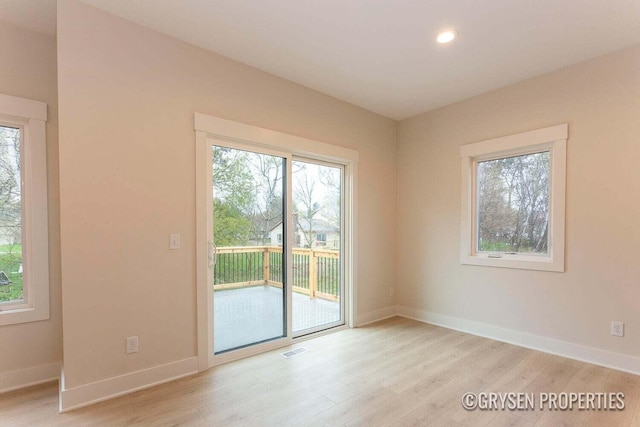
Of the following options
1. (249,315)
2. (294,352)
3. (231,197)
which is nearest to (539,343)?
(294,352)

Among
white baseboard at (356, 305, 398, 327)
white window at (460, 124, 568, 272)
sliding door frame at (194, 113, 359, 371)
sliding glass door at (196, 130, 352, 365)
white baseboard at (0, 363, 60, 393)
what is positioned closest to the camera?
white baseboard at (0, 363, 60, 393)

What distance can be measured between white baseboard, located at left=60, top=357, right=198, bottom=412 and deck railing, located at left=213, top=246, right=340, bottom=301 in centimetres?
68

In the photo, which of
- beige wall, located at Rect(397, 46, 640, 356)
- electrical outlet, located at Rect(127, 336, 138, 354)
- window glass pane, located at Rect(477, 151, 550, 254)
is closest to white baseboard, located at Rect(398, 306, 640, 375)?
beige wall, located at Rect(397, 46, 640, 356)

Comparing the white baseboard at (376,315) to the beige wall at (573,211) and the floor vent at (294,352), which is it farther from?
the floor vent at (294,352)

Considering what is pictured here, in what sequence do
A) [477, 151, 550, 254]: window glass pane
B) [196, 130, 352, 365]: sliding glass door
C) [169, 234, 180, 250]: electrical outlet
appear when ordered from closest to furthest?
[169, 234, 180, 250]: electrical outlet < [196, 130, 352, 365]: sliding glass door < [477, 151, 550, 254]: window glass pane

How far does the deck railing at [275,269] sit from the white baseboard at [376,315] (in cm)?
41

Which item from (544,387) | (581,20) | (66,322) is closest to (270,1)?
(581,20)

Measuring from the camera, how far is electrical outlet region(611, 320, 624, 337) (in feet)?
8.84

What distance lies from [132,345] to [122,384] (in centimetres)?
27

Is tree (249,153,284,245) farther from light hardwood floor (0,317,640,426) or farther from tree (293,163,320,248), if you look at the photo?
light hardwood floor (0,317,640,426)

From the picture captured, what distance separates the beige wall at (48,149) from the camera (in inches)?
93.5

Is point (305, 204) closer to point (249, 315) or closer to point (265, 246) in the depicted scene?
point (265, 246)

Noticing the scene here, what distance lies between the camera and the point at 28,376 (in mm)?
2434

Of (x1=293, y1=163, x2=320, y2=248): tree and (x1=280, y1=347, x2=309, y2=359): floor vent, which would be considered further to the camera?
(x1=293, y1=163, x2=320, y2=248): tree
